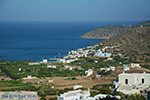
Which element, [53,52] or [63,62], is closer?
[63,62]

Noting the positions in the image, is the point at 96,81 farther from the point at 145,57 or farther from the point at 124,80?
the point at 145,57

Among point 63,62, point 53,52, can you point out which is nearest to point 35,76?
point 63,62

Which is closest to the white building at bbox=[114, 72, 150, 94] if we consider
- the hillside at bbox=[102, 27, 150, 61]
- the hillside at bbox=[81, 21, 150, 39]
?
the hillside at bbox=[102, 27, 150, 61]

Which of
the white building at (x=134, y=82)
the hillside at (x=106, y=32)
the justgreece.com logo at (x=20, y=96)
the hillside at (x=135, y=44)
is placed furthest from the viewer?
the hillside at (x=106, y=32)

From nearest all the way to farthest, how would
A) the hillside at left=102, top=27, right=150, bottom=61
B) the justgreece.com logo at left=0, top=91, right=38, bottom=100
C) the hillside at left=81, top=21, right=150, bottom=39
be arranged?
the justgreece.com logo at left=0, top=91, right=38, bottom=100
the hillside at left=102, top=27, right=150, bottom=61
the hillside at left=81, top=21, right=150, bottom=39

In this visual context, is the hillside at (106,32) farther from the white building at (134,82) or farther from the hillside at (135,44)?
the white building at (134,82)

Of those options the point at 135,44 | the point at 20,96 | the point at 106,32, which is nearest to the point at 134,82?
the point at 20,96

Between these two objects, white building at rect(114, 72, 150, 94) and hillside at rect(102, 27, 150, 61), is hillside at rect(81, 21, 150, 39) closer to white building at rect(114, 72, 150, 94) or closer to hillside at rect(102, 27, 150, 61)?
hillside at rect(102, 27, 150, 61)

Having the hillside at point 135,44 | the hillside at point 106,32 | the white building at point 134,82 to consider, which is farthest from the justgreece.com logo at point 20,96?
the hillside at point 106,32
